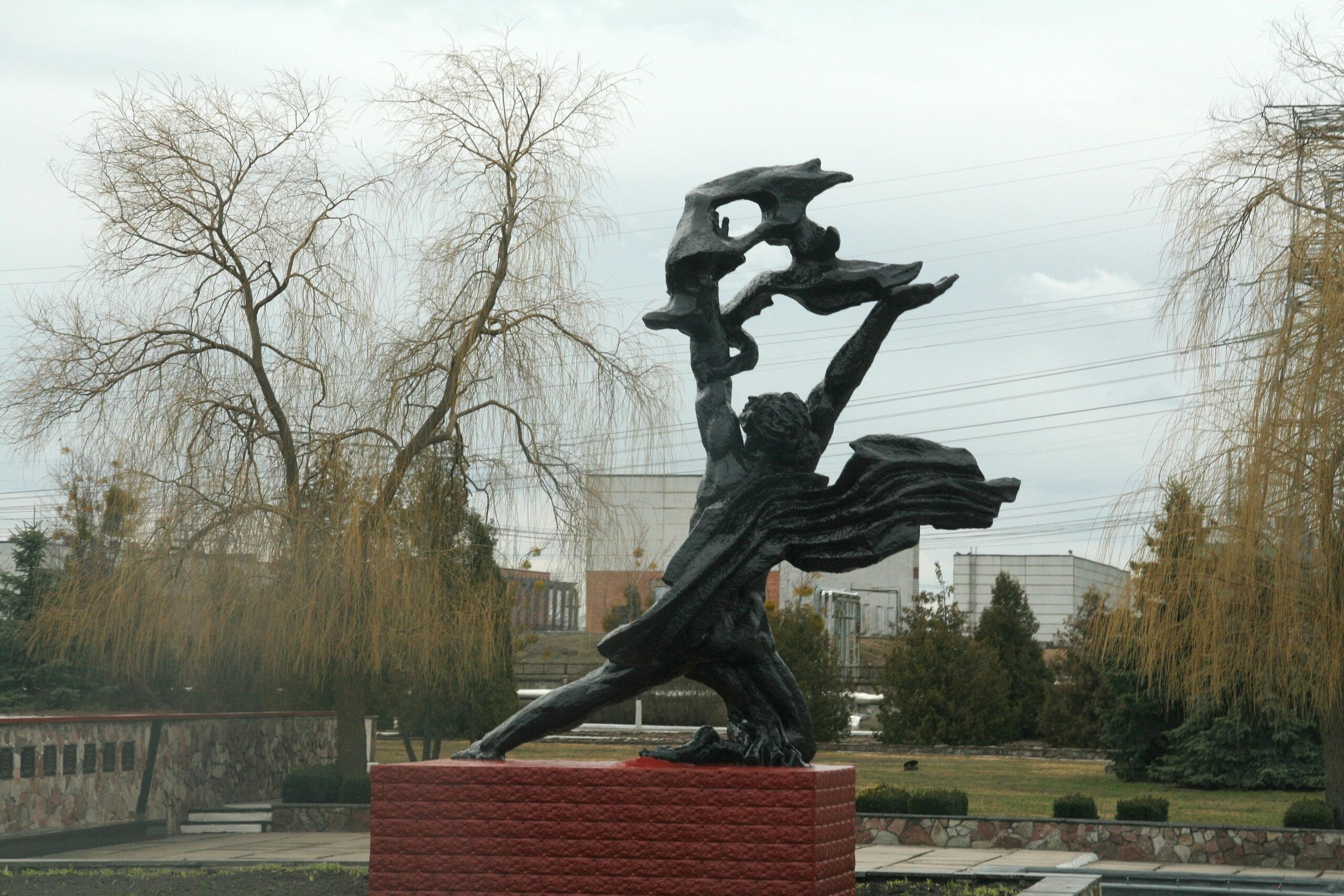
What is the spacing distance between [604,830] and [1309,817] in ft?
30.6

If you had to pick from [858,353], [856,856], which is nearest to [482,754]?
[858,353]

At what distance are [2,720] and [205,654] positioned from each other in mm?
3130

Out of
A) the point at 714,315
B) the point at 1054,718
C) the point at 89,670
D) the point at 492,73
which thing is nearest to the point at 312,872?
the point at 714,315

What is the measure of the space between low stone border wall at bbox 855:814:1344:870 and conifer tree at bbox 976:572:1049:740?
13.9m

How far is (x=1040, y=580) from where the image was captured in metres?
42.8

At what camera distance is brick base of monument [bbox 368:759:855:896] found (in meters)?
5.78

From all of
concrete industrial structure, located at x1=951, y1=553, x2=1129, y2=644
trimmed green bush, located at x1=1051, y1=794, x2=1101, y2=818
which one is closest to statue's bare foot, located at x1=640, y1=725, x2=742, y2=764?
trimmed green bush, located at x1=1051, y1=794, x2=1101, y2=818

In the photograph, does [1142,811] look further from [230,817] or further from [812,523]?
[230,817]

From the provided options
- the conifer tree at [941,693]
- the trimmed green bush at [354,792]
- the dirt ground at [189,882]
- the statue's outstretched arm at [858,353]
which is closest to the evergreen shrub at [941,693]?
the conifer tree at [941,693]

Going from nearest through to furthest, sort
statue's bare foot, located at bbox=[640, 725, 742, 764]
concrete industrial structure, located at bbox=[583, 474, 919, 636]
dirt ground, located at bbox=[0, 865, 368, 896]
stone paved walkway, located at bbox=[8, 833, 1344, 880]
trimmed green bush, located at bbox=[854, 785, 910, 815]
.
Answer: statue's bare foot, located at bbox=[640, 725, 742, 764], dirt ground, located at bbox=[0, 865, 368, 896], stone paved walkway, located at bbox=[8, 833, 1344, 880], trimmed green bush, located at bbox=[854, 785, 910, 815], concrete industrial structure, located at bbox=[583, 474, 919, 636]

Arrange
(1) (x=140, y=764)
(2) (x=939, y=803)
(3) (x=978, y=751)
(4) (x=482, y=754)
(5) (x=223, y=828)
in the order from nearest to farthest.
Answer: (4) (x=482, y=754) → (2) (x=939, y=803) → (1) (x=140, y=764) → (5) (x=223, y=828) → (3) (x=978, y=751)

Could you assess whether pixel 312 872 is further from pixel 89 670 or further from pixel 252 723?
pixel 89 670

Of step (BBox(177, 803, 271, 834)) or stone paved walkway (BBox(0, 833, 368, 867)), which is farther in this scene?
step (BBox(177, 803, 271, 834))

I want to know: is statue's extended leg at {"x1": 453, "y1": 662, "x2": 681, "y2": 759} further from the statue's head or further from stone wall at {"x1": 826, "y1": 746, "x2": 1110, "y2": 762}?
stone wall at {"x1": 826, "y1": 746, "x2": 1110, "y2": 762}
